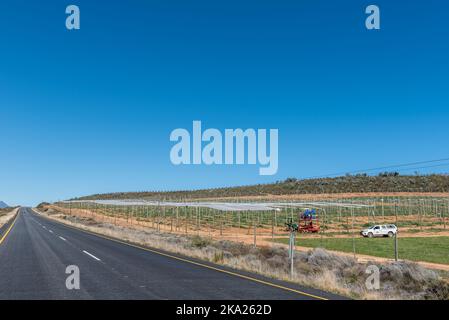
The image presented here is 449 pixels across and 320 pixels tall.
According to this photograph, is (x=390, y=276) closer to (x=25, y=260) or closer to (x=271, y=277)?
(x=271, y=277)

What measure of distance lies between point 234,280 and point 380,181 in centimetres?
12745

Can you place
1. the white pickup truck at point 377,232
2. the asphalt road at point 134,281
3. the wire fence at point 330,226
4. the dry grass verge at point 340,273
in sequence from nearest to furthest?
the asphalt road at point 134,281 → the dry grass verge at point 340,273 → the wire fence at point 330,226 → the white pickup truck at point 377,232

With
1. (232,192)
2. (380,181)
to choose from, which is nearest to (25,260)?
(380,181)

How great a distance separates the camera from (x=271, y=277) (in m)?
15.1

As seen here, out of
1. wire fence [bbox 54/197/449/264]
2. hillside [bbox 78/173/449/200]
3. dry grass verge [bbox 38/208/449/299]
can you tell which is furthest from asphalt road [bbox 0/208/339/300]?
hillside [bbox 78/173/449/200]

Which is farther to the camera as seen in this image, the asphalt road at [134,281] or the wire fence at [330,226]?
the wire fence at [330,226]
